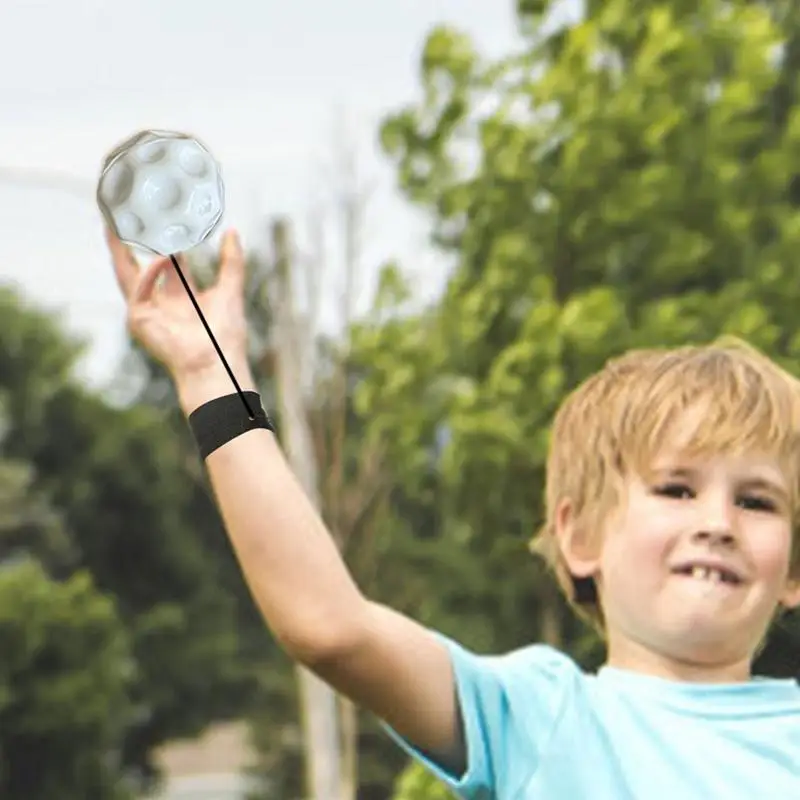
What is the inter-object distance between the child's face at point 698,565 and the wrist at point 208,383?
0.45m

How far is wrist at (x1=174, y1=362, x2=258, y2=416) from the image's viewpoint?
1.89 metres

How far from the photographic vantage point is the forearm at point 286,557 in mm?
1812

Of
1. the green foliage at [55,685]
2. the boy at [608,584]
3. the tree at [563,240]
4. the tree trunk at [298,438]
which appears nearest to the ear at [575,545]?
the boy at [608,584]

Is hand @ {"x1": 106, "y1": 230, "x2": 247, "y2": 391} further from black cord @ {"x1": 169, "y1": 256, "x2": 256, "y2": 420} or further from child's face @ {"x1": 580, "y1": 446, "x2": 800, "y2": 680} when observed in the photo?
child's face @ {"x1": 580, "y1": 446, "x2": 800, "y2": 680}

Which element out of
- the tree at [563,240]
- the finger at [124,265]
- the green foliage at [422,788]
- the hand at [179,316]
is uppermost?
the finger at [124,265]

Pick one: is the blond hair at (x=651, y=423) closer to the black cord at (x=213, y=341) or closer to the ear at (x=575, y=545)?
the ear at (x=575, y=545)

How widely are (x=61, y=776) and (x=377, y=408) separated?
12717 mm

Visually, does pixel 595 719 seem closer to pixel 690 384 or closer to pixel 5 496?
pixel 690 384

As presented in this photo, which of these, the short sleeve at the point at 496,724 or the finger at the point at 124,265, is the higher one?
the finger at the point at 124,265

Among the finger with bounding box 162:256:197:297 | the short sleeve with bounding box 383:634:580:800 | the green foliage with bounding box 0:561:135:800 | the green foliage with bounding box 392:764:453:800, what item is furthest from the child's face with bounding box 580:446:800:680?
the green foliage with bounding box 0:561:135:800

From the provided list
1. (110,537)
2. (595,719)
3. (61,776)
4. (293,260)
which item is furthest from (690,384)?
(110,537)

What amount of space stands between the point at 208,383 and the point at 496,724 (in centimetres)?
41

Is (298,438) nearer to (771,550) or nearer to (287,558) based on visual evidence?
(771,550)

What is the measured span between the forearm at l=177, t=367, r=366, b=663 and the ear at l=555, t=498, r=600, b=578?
17.3 inches
